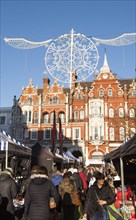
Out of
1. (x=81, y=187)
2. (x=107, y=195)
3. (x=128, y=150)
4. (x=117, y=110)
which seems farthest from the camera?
(x=117, y=110)

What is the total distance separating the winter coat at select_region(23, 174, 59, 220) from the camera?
4.38 metres

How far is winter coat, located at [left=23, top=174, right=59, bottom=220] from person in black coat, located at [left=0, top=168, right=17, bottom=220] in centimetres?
104

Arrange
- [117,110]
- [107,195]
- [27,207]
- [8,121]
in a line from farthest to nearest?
[8,121] → [117,110] → [107,195] → [27,207]

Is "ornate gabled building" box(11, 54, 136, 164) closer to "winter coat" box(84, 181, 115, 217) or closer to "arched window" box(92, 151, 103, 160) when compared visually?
"arched window" box(92, 151, 103, 160)

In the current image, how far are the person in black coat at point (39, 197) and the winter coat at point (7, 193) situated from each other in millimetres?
1069

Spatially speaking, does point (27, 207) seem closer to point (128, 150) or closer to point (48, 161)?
point (128, 150)

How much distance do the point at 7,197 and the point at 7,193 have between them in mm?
82

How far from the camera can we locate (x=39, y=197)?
14.5 feet

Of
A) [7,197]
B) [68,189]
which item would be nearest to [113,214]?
[68,189]

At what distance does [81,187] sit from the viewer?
37.4 feet

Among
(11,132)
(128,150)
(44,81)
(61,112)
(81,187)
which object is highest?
(44,81)

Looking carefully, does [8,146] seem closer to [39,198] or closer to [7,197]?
[7,197]

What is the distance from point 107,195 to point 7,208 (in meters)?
2.11

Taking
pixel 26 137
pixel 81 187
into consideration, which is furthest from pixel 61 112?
pixel 81 187
